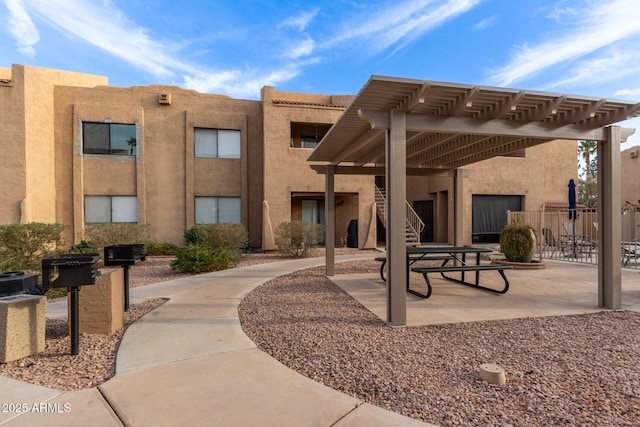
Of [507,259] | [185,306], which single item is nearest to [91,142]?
[185,306]

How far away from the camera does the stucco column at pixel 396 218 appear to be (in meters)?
4.68

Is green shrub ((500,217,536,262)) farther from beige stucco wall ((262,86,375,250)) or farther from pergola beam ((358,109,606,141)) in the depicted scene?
beige stucco wall ((262,86,375,250))

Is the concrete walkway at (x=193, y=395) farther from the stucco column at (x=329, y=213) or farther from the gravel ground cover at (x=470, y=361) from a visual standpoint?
the stucco column at (x=329, y=213)

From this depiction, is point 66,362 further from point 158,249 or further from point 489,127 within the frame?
point 158,249

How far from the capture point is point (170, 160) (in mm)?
15320

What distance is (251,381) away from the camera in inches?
117

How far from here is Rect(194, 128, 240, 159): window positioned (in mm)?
15680

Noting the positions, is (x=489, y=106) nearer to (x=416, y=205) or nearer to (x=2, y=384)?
(x=2, y=384)

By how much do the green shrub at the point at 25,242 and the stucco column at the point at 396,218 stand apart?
813cm

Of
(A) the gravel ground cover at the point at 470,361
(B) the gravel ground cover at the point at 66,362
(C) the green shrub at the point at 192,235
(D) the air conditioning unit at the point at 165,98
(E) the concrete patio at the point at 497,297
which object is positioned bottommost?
(E) the concrete patio at the point at 497,297

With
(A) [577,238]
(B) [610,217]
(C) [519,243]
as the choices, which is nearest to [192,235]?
(C) [519,243]

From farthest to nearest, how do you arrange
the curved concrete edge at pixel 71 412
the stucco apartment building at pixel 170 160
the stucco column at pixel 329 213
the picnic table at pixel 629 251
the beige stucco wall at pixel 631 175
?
the beige stucco wall at pixel 631 175 → the stucco apartment building at pixel 170 160 → the picnic table at pixel 629 251 → the stucco column at pixel 329 213 → the curved concrete edge at pixel 71 412

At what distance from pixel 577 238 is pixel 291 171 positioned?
11882 millimetres

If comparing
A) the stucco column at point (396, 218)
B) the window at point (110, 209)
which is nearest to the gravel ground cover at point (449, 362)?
the stucco column at point (396, 218)
